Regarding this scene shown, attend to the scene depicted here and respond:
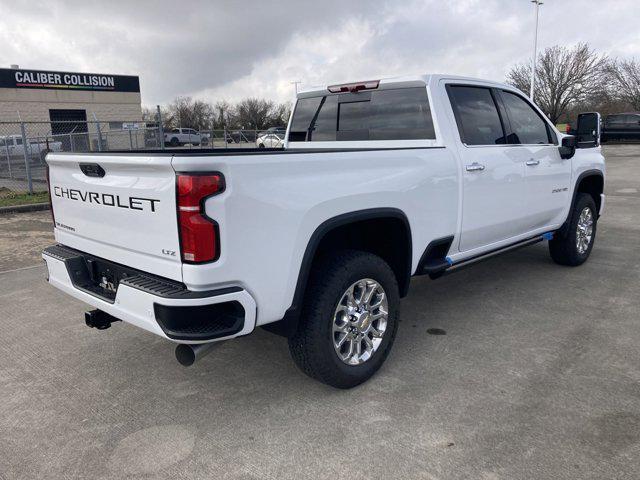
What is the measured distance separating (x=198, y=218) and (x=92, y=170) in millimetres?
1001

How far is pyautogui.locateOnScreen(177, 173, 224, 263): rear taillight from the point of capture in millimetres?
2377

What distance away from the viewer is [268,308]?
8.79 ft

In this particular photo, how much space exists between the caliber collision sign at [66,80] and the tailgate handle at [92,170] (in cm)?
3703

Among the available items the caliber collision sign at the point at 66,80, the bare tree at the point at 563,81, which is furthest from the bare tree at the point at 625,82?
the caliber collision sign at the point at 66,80

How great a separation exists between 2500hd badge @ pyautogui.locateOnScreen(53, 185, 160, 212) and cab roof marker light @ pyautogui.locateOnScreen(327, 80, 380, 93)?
236 cm

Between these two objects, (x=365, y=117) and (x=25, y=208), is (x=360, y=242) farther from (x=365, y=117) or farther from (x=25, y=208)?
(x=25, y=208)

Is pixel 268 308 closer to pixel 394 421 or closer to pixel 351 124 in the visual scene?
pixel 394 421

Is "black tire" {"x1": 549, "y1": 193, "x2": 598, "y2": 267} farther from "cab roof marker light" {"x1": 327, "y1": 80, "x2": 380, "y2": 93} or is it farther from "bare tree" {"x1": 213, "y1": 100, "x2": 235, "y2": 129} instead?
"bare tree" {"x1": 213, "y1": 100, "x2": 235, "y2": 129}

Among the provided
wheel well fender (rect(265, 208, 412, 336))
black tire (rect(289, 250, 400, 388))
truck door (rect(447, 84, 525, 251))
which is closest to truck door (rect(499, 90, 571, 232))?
truck door (rect(447, 84, 525, 251))

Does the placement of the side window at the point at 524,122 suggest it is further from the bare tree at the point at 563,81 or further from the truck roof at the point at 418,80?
the bare tree at the point at 563,81

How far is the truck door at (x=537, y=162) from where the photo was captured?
4.62m

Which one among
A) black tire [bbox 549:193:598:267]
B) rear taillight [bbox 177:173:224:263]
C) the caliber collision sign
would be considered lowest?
black tire [bbox 549:193:598:267]

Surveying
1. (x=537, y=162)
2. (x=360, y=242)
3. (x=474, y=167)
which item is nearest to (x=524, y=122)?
(x=537, y=162)

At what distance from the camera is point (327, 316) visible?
2.97 meters
